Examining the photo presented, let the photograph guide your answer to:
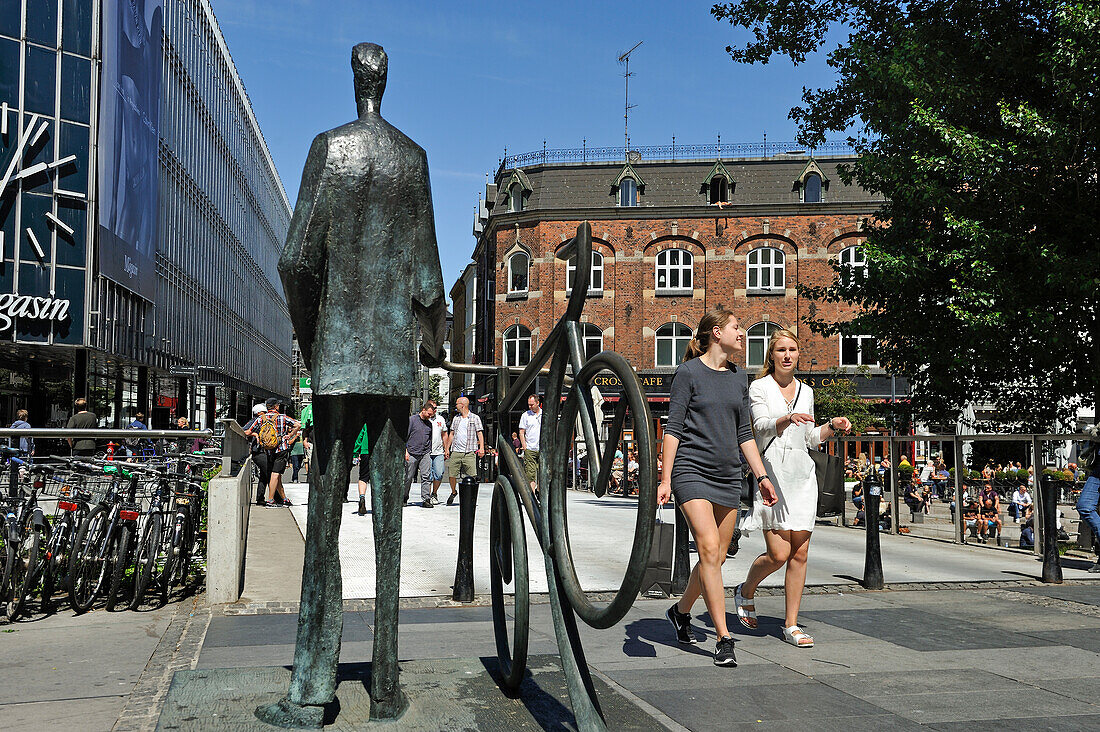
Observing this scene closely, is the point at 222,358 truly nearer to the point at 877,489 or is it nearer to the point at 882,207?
the point at 882,207

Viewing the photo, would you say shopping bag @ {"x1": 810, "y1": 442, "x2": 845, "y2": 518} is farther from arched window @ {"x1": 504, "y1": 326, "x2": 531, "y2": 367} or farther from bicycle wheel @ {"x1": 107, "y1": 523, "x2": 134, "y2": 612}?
arched window @ {"x1": 504, "y1": 326, "x2": 531, "y2": 367}

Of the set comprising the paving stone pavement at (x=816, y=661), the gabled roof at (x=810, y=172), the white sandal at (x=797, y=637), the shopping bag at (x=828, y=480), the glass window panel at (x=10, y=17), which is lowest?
the paving stone pavement at (x=816, y=661)

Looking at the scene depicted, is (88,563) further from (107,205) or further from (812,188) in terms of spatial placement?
(812,188)

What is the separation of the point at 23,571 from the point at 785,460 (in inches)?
213

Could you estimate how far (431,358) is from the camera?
4449mm

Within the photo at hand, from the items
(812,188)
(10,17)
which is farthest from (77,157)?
(812,188)

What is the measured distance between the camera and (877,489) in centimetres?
924

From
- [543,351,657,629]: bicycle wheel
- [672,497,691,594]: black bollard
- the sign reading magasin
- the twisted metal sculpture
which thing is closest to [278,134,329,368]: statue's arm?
the twisted metal sculpture

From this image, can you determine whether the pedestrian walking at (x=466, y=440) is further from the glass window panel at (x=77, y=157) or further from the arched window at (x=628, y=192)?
the arched window at (x=628, y=192)

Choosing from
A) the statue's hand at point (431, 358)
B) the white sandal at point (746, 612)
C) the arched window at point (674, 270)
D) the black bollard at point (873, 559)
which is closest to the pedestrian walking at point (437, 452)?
the black bollard at point (873, 559)

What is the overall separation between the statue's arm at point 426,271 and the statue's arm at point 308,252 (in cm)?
38

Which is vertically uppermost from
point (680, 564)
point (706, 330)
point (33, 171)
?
point (33, 171)

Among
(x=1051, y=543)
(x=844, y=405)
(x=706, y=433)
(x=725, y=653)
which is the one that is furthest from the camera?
(x=844, y=405)

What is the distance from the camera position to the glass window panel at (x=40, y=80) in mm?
25625
